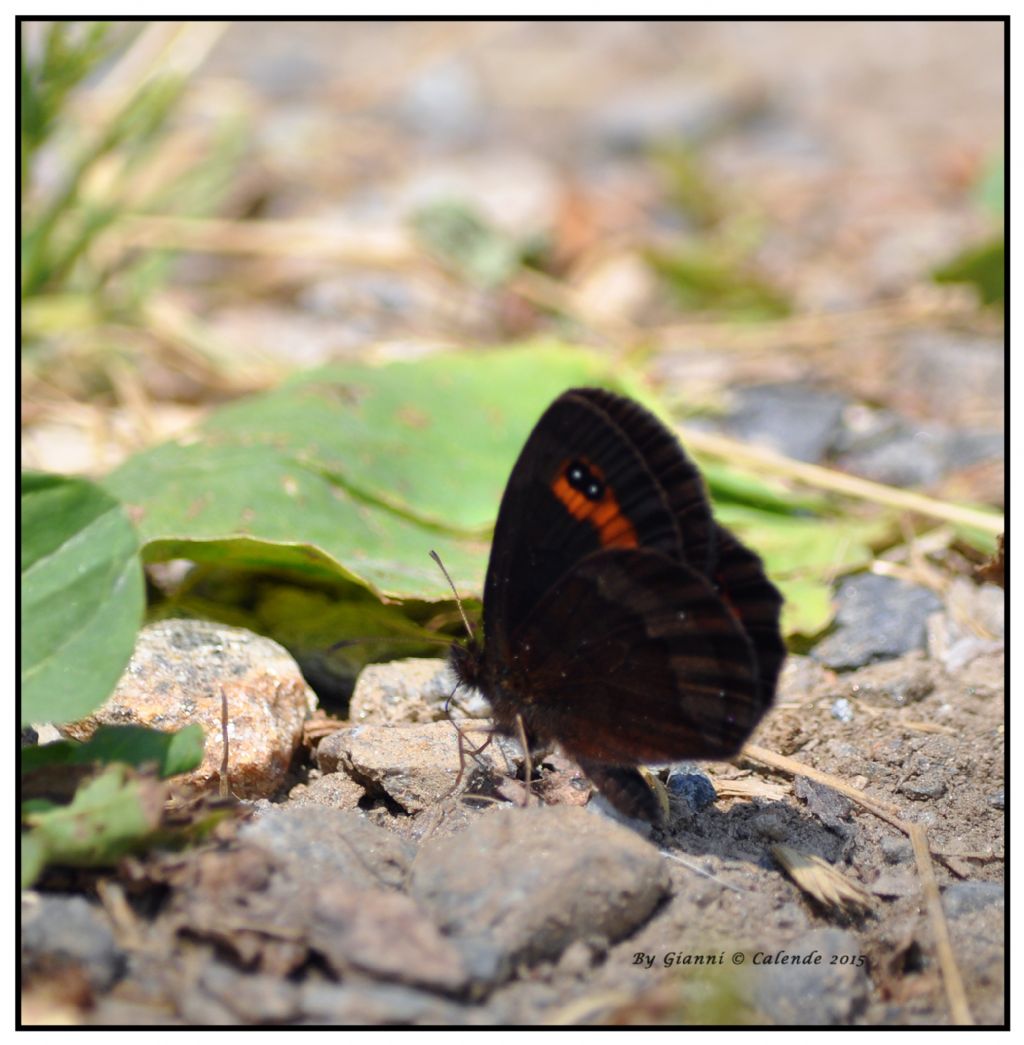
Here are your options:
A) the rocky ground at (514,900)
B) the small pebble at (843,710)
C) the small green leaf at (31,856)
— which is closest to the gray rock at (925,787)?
the rocky ground at (514,900)

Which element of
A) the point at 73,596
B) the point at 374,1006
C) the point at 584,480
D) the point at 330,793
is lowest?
the point at 330,793

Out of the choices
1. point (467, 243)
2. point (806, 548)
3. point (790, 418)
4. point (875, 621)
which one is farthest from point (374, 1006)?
point (467, 243)

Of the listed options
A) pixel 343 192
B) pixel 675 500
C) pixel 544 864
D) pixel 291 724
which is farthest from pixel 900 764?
pixel 343 192

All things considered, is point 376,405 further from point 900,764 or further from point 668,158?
point 668,158

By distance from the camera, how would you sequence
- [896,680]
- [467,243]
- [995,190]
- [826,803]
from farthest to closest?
[467,243] < [995,190] < [896,680] < [826,803]

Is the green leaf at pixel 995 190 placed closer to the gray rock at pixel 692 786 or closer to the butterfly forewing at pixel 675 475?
the butterfly forewing at pixel 675 475

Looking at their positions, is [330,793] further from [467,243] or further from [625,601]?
[467,243]

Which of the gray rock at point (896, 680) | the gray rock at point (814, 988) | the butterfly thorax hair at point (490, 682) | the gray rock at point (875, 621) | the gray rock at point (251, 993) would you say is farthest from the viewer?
the gray rock at point (875, 621)
